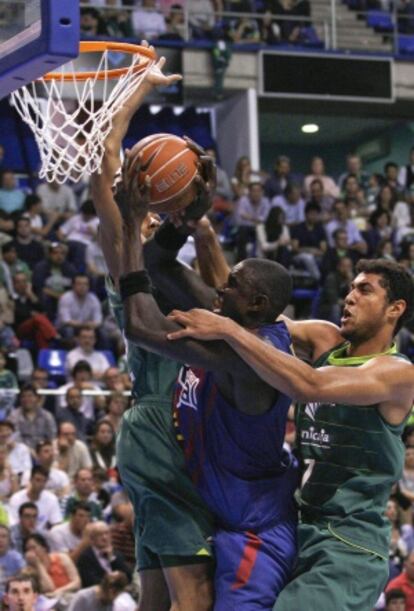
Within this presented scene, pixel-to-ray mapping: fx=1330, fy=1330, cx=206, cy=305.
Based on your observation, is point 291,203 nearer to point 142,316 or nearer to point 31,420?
point 31,420

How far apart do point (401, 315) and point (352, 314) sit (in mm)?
193

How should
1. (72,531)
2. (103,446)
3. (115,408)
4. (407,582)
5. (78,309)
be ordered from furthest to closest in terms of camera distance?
(78,309), (115,408), (103,446), (72,531), (407,582)

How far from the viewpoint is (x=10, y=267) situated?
1302cm

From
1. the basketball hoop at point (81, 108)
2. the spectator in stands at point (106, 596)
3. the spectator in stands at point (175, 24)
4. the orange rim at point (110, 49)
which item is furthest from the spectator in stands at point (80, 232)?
the orange rim at point (110, 49)

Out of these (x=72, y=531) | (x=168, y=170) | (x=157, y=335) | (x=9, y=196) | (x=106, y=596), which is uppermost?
(x=168, y=170)

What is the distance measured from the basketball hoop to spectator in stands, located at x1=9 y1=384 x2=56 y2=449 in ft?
18.1

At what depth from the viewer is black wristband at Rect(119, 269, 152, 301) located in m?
4.38

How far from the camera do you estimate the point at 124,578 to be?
28.1 ft

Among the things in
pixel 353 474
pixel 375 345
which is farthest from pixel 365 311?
pixel 353 474

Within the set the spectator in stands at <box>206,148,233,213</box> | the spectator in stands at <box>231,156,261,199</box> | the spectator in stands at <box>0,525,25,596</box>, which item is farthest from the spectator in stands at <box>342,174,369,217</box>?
the spectator in stands at <box>0,525,25,596</box>

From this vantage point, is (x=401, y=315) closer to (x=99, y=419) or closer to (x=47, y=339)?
(x=99, y=419)

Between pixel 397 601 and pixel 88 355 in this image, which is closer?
pixel 397 601

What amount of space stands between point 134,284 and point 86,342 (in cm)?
812

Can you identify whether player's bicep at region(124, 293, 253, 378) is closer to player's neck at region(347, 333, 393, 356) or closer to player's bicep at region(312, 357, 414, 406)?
player's bicep at region(312, 357, 414, 406)
